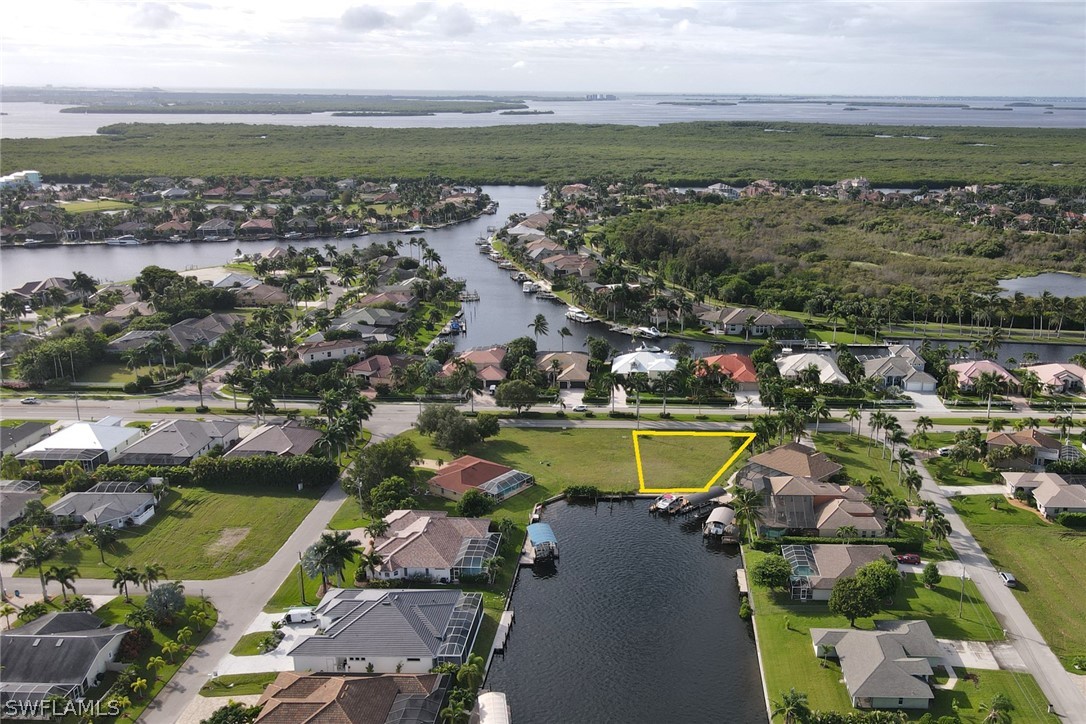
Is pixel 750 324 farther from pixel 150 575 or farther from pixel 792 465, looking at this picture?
pixel 150 575

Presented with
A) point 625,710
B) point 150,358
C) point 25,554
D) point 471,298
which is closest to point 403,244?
point 471,298

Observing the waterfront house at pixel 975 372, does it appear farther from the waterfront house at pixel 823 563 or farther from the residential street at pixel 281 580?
the waterfront house at pixel 823 563

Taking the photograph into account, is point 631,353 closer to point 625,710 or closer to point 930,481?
point 930,481

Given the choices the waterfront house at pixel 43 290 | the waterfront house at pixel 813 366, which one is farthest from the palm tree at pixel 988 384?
the waterfront house at pixel 43 290

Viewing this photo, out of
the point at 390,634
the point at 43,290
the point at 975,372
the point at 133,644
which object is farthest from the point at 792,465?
the point at 43,290

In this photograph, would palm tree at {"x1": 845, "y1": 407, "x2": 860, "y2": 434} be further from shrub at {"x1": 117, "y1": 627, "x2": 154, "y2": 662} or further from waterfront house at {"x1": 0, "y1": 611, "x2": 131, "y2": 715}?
waterfront house at {"x1": 0, "y1": 611, "x2": 131, "y2": 715}

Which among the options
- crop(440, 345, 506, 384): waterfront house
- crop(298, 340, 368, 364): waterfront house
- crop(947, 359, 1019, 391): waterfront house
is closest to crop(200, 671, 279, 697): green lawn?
crop(440, 345, 506, 384): waterfront house
